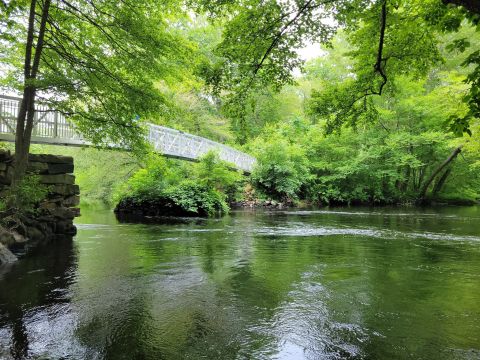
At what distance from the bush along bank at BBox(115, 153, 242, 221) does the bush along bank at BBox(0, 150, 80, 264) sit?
5929 millimetres

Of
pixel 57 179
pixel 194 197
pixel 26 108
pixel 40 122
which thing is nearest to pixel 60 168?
pixel 57 179

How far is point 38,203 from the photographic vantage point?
9.30 metres

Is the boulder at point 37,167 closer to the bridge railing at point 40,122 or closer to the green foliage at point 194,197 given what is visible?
the bridge railing at point 40,122

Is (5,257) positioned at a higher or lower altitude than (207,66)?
lower

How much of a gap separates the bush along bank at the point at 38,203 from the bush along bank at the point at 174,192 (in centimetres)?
593

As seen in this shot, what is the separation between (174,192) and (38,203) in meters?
7.43

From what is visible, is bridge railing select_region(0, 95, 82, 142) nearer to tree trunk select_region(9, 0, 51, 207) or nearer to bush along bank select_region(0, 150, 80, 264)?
bush along bank select_region(0, 150, 80, 264)

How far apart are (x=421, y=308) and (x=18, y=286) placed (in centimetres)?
516

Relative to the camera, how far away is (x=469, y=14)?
3.42 metres

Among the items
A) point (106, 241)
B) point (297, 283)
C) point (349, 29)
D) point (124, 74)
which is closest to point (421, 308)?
point (297, 283)

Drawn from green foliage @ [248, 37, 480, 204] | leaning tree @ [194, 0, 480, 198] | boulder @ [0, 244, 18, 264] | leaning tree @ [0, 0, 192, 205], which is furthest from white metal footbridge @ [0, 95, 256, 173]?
green foliage @ [248, 37, 480, 204]

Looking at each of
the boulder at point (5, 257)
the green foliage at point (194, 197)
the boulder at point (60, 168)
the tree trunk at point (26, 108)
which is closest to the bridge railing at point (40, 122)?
the boulder at point (60, 168)

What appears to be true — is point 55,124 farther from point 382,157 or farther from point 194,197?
point 382,157

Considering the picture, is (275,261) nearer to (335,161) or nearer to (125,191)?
(125,191)
